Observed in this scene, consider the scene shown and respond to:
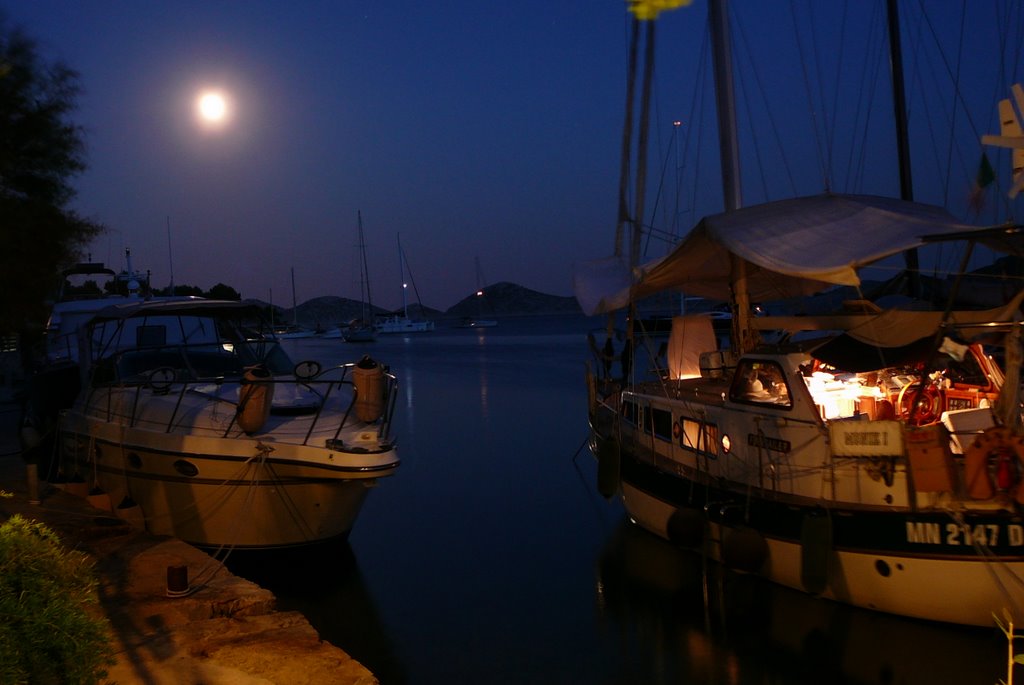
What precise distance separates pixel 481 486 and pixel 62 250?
9316 mm

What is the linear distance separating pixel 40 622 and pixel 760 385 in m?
8.26

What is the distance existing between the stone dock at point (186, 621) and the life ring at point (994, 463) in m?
5.80

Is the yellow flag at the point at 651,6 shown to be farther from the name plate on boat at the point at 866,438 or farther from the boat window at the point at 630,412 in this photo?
the boat window at the point at 630,412

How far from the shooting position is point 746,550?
9617 mm

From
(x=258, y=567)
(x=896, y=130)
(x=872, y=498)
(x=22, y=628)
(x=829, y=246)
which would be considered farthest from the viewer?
(x=896, y=130)

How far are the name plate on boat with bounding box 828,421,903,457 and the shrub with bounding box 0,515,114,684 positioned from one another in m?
7.07

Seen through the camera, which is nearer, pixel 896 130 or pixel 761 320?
pixel 761 320

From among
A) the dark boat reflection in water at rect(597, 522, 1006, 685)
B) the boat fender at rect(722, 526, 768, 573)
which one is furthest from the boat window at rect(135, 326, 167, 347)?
the boat fender at rect(722, 526, 768, 573)

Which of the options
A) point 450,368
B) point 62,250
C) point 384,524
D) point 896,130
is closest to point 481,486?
point 384,524

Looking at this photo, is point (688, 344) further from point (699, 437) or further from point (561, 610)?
point (561, 610)

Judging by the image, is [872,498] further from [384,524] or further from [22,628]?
[384,524]

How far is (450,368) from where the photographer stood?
5703 cm

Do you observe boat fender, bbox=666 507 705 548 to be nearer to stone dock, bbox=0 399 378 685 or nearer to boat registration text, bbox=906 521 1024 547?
boat registration text, bbox=906 521 1024 547

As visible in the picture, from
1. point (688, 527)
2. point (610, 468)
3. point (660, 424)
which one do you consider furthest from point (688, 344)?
point (688, 527)
